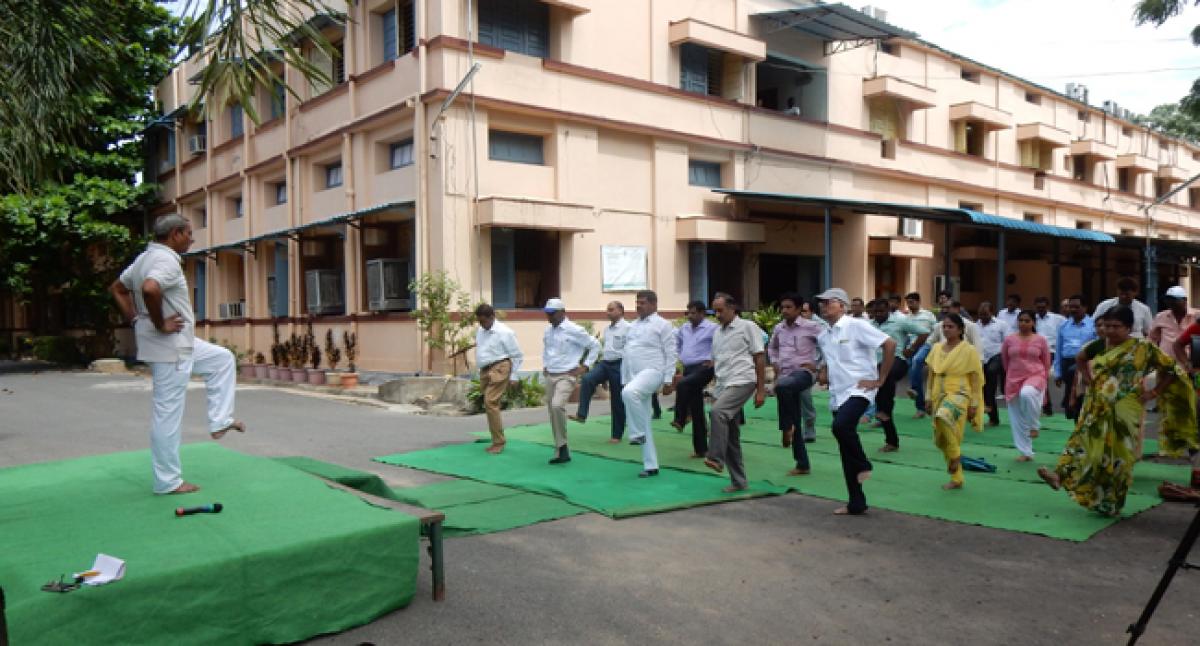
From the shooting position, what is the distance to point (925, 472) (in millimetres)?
8594

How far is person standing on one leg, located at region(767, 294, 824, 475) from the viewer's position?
9.07m

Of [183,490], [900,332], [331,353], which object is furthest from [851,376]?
[331,353]

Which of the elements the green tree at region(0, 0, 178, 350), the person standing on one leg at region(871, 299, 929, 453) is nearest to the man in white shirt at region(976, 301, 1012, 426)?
the person standing on one leg at region(871, 299, 929, 453)

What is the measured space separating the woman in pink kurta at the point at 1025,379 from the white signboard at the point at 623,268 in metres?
10.2

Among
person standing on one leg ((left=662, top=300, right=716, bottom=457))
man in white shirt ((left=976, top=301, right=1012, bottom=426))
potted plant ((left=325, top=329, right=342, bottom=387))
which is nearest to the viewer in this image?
person standing on one leg ((left=662, top=300, right=716, bottom=457))

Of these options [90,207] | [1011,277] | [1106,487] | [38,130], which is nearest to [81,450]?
[38,130]

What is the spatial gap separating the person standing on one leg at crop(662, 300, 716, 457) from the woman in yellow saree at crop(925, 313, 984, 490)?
2.32 meters

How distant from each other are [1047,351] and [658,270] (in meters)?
11.0

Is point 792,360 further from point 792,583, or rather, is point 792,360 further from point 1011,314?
point 1011,314

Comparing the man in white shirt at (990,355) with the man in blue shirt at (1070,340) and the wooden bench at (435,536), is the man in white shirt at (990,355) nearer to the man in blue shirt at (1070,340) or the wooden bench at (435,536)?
the man in blue shirt at (1070,340)

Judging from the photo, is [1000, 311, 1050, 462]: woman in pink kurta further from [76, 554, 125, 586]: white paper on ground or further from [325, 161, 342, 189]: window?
[325, 161, 342, 189]: window

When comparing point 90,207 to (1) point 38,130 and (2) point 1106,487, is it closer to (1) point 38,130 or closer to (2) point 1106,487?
(1) point 38,130

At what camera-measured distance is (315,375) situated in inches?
741

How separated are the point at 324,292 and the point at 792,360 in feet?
44.4
